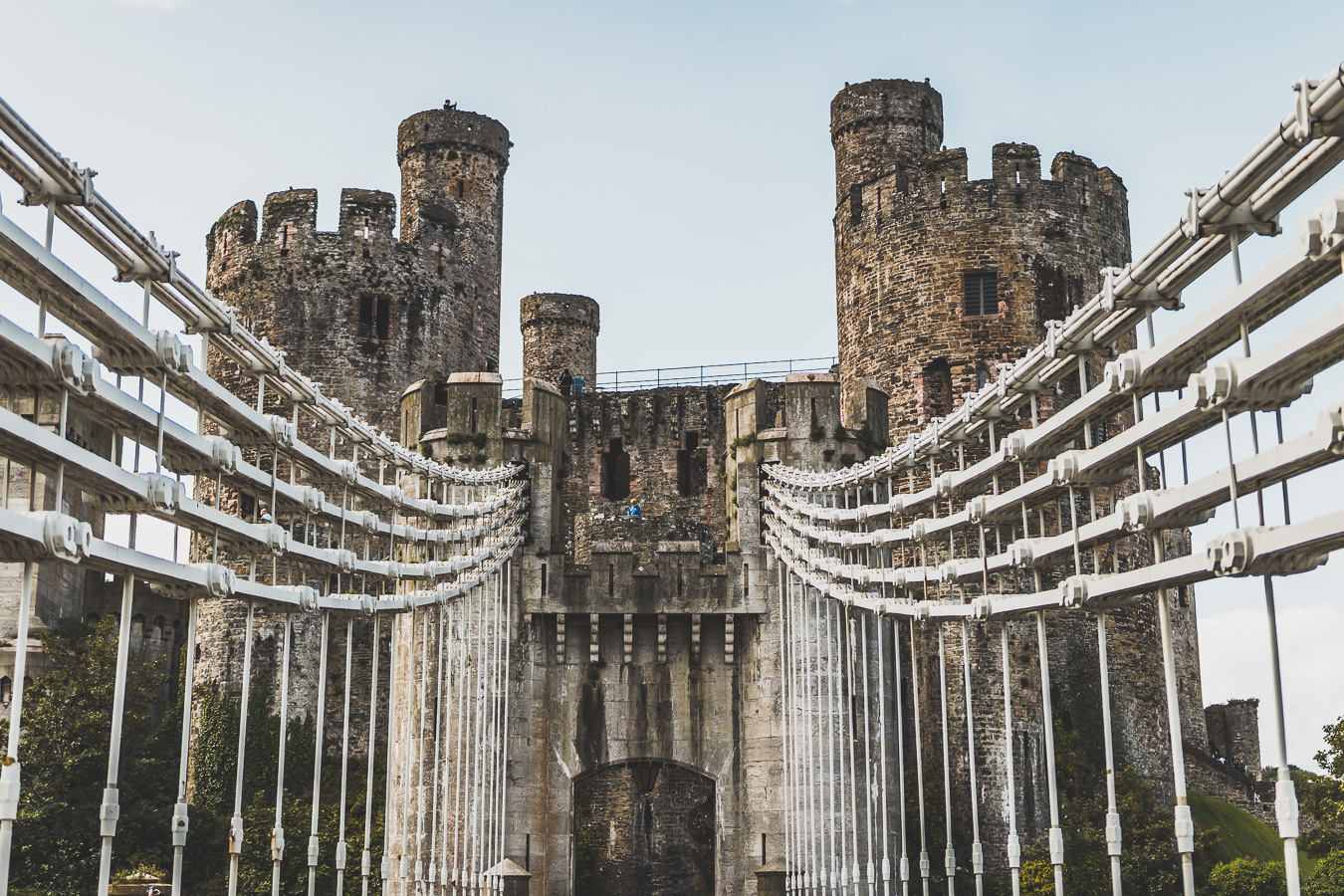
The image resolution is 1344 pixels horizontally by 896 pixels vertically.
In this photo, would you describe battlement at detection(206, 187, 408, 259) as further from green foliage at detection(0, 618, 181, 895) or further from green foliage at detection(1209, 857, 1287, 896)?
green foliage at detection(1209, 857, 1287, 896)

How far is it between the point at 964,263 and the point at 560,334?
54.4 ft

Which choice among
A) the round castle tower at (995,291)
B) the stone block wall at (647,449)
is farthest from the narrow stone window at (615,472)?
the round castle tower at (995,291)

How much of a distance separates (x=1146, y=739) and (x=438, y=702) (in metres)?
18.8

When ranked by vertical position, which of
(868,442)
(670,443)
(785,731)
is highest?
(670,443)

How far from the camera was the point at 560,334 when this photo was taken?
152 feet

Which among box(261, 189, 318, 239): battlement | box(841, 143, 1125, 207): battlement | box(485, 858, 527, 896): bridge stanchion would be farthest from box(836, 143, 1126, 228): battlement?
box(485, 858, 527, 896): bridge stanchion

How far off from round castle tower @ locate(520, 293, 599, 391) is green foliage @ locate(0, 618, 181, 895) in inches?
678

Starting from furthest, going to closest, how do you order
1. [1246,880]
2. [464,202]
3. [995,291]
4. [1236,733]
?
[1236,733], [464,202], [995,291], [1246,880]

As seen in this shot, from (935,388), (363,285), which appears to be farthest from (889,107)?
(363,285)

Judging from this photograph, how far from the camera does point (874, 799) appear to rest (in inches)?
732

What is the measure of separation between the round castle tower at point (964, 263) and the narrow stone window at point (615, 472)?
5.37m

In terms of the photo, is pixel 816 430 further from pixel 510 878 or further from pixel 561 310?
pixel 561 310

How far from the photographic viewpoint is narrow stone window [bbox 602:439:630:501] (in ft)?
118

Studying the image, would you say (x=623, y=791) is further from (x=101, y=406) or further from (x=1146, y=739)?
(x=101, y=406)
